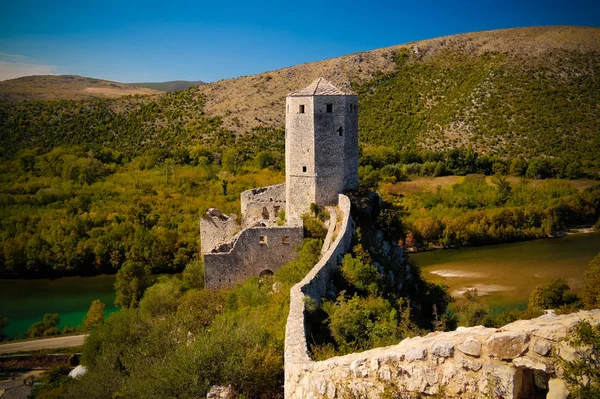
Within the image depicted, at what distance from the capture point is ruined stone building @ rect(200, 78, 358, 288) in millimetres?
18203

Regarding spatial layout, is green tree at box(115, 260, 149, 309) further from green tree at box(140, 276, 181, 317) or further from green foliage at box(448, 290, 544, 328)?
green foliage at box(448, 290, 544, 328)

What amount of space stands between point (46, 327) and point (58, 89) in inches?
2346

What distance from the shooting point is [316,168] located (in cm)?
1942

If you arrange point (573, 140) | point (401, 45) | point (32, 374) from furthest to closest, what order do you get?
point (401, 45) → point (573, 140) → point (32, 374)

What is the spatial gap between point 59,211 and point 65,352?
24733 mm

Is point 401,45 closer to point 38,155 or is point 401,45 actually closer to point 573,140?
point 573,140

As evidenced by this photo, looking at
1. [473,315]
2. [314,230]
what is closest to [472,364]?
[314,230]

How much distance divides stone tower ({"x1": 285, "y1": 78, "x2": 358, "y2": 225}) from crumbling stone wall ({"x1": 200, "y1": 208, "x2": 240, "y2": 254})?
3.54 metres

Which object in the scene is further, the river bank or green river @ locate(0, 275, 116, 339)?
the river bank

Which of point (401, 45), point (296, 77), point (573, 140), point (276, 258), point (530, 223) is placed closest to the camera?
point (276, 258)

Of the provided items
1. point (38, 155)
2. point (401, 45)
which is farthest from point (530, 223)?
point (38, 155)

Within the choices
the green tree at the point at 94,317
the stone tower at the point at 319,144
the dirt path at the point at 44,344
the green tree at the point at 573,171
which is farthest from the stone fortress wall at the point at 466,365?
the green tree at the point at 573,171

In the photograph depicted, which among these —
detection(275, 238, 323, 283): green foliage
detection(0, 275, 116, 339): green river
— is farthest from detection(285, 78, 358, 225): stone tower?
detection(0, 275, 116, 339): green river

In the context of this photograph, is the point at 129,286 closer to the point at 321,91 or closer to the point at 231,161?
the point at 321,91
